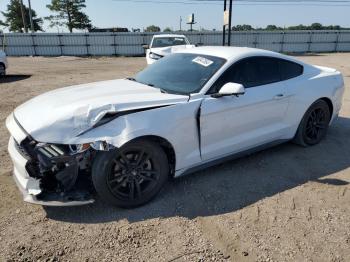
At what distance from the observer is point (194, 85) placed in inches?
159

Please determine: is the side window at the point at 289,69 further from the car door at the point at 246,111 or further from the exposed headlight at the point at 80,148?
the exposed headlight at the point at 80,148

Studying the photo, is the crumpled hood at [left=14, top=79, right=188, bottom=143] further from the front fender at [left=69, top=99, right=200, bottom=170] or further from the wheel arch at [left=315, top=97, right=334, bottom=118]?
the wheel arch at [left=315, top=97, right=334, bottom=118]

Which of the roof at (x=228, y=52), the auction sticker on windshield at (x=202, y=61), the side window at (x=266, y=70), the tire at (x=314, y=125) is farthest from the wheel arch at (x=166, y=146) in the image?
the tire at (x=314, y=125)

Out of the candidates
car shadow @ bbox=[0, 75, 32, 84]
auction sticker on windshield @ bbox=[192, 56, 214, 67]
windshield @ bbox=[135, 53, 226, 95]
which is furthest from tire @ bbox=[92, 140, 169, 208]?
car shadow @ bbox=[0, 75, 32, 84]

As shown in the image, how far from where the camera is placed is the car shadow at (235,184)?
3.55 meters

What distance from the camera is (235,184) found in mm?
4168

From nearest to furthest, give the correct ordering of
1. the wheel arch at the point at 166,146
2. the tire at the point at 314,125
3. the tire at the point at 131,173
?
the tire at the point at 131,173
the wheel arch at the point at 166,146
the tire at the point at 314,125

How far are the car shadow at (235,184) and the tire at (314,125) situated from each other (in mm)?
131

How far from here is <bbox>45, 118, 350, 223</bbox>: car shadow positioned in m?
3.55

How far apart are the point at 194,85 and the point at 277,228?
1.80 meters

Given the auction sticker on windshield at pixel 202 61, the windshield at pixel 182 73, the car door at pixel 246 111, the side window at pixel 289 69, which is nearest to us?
the car door at pixel 246 111

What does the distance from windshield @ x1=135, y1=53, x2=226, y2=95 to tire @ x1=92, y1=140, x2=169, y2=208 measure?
33.9 inches

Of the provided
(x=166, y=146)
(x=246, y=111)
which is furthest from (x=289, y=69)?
(x=166, y=146)

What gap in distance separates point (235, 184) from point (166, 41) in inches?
431
